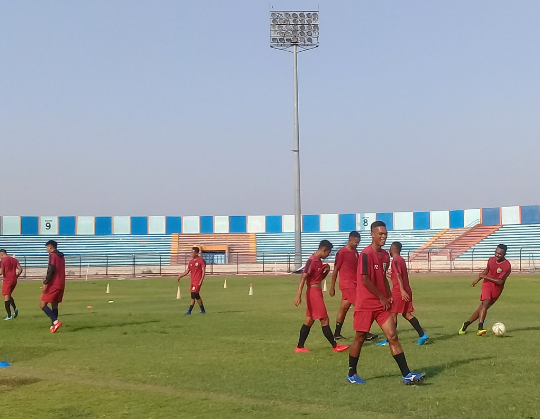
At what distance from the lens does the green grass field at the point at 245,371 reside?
25.0ft

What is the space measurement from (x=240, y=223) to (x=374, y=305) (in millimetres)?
71200

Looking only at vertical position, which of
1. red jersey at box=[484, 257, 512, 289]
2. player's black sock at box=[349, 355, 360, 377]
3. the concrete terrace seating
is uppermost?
red jersey at box=[484, 257, 512, 289]

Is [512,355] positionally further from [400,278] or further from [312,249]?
[312,249]

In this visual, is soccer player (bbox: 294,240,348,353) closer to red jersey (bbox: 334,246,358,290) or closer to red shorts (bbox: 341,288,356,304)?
red jersey (bbox: 334,246,358,290)

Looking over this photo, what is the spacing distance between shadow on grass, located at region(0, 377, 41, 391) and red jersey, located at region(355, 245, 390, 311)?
4.44 metres

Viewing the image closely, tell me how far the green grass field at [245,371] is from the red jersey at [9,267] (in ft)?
4.74

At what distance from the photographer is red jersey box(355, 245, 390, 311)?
29.0 feet

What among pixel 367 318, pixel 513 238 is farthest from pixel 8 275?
pixel 513 238

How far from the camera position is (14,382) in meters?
9.38

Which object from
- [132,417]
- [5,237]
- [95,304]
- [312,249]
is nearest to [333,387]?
[132,417]

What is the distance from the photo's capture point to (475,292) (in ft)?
91.6

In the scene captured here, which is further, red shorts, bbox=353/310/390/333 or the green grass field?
red shorts, bbox=353/310/390/333

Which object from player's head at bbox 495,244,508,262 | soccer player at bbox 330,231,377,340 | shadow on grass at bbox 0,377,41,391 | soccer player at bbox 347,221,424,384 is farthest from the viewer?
player's head at bbox 495,244,508,262

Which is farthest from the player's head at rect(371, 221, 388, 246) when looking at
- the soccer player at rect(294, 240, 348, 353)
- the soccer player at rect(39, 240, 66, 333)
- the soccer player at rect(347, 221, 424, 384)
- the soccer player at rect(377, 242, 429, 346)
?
the soccer player at rect(39, 240, 66, 333)
